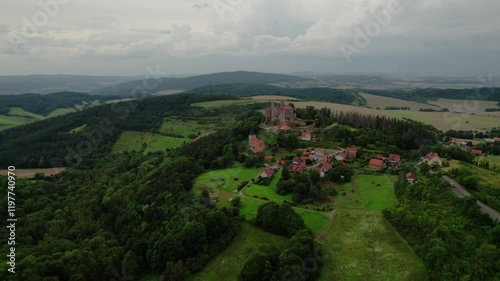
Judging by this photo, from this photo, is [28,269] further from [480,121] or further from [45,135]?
[480,121]

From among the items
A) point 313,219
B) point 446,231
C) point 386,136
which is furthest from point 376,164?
point 446,231

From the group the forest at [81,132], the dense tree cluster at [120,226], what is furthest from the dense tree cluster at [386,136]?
the forest at [81,132]

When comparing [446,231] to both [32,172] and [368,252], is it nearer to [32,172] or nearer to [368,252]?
[368,252]

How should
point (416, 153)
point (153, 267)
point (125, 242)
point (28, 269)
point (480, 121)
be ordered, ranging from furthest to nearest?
point (480, 121)
point (416, 153)
point (125, 242)
point (153, 267)
point (28, 269)

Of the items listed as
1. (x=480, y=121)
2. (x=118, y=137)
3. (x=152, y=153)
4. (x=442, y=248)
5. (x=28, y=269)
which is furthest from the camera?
(x=480, y=121)

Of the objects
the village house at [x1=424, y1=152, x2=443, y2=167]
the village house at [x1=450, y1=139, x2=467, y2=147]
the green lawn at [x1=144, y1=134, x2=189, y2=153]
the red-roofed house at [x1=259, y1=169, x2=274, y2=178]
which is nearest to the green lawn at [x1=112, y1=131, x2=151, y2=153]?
the green lawn at [x1=144, y1=134, x2=189, y2=153]

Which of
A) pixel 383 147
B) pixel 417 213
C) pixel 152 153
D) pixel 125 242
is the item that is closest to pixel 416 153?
pixel 383 147

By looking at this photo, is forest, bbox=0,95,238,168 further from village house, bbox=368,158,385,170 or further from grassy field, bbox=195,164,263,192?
village house, bbox=368,158,385,170
